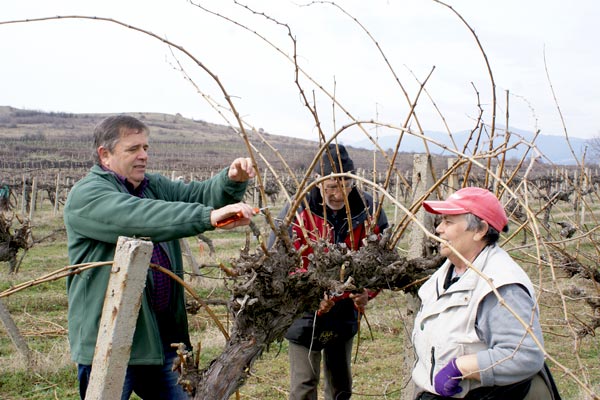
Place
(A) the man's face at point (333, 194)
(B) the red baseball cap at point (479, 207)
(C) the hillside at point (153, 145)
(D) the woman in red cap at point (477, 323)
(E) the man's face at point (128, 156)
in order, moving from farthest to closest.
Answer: (C) the hillside at point (153, 145), (A) the man's face at point (333, 194), (E) the man's face at point (128, 156), (B) the red baseball cap at point (479, 207), (D) the woman in red cap at point (477, 323)

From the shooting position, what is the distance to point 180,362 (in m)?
1.99

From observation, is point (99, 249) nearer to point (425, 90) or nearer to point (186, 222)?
point (186, 222)

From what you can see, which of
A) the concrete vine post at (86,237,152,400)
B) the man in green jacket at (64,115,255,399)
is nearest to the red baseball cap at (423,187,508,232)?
the man in green jacket at (64,115,255,399)

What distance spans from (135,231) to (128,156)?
1.52 feet

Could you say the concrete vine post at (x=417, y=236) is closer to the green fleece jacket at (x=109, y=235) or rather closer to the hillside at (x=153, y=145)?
the green fleece jacket at (x=109, y=235)

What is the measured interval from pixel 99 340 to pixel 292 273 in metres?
0.87

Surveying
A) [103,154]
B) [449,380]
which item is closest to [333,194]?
[103,154]

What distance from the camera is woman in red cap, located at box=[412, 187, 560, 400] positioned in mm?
2002

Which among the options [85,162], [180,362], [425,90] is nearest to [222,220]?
[180,362]

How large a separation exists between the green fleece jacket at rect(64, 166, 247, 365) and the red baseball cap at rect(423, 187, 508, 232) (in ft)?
3.02

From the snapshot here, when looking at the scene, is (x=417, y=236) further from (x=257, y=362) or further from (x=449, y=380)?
(x=257, y=362)

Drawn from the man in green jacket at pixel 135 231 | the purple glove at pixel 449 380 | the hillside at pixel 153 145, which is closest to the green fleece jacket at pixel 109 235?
the man in green jacket at pixel 135 231

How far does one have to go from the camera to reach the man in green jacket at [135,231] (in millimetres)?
2088

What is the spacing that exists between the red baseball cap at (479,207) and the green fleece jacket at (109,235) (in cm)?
92
